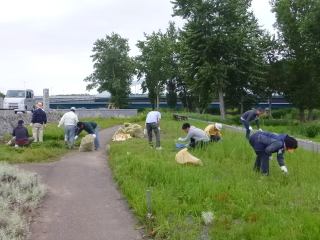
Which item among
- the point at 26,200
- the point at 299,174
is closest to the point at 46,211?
the point at 26,200

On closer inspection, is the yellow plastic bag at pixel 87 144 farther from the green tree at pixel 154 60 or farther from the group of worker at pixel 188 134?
the green tree at pixel 154 60

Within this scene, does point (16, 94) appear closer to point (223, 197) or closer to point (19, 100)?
point (19, 100)

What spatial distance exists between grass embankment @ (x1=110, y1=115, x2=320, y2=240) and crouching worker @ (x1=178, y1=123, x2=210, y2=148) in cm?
160

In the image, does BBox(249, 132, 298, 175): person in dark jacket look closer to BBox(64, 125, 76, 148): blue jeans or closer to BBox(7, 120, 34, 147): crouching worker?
BBox(64, 125, 76, 148): blue jeans

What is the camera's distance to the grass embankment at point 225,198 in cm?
520

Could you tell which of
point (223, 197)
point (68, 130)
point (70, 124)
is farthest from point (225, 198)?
point (68, 130)

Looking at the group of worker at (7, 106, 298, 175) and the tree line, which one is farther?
the tree line

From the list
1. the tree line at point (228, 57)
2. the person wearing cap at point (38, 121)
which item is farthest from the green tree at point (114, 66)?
the person wearing cap at point (38, 121)

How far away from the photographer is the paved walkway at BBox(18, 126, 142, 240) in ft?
18.6

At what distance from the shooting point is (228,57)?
3475 centimetres

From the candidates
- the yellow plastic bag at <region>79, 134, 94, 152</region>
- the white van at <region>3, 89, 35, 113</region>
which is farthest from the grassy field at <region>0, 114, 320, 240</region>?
the white van at <region>3, 89, 35, 113</region>

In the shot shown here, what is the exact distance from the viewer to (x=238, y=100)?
45.7 m

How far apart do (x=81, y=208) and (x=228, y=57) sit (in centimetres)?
2967

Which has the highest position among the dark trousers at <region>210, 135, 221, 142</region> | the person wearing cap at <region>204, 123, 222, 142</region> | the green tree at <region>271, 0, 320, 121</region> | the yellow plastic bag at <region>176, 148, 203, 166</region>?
the green tree at <region>271, 0, 320, 121</region>
